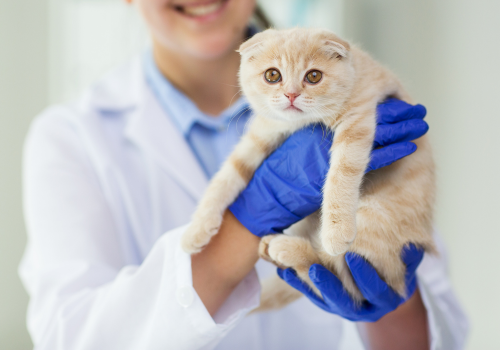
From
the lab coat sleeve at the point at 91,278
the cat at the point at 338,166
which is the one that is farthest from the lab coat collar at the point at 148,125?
the cat at the point at 338,166

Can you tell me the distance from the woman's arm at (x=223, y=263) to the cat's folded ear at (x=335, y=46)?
51 cm

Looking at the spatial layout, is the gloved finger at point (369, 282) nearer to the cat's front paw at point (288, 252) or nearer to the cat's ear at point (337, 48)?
the cat's front paw at point (288, 252)

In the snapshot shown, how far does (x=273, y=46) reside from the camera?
950mm

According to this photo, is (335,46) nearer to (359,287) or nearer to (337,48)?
(337,48)

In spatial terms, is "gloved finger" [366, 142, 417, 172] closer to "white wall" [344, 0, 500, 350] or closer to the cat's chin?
the cat's chin

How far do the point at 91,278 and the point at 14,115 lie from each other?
146 cm

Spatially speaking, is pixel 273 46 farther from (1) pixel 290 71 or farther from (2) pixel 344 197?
(2) pixel 344 197

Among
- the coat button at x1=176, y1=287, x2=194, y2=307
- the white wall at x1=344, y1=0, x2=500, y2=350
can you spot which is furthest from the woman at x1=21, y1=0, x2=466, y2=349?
the white wall at x1=344, y1=0, x2=500, y2=350

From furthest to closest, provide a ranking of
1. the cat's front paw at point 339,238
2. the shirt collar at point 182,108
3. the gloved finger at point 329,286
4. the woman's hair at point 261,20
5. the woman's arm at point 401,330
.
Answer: the woman's hair at point 261,20 → the shirt collar at point 182,108 → the woman's arm at point 401,330 → the gloved finger at point 329,286 → the cat's front paw at point 339,238

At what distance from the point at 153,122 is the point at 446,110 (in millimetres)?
1872

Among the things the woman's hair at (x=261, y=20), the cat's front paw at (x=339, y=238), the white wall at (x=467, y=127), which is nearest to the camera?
the cat's front paw at (x=339, y=238)

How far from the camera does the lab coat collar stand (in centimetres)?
138

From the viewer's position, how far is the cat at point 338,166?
35.1 inches

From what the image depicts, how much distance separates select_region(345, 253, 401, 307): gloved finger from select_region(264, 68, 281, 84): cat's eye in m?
0.47
